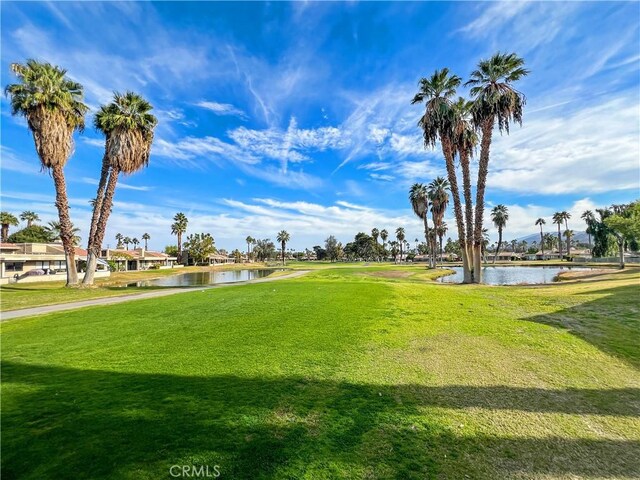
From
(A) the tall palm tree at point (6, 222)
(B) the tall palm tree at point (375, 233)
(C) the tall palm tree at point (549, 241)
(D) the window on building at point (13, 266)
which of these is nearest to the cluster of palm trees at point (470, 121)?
(D) the window on building at point (13, 266)

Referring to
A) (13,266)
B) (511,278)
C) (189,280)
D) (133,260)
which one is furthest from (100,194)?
(133,260)

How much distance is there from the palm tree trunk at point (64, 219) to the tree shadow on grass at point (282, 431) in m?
25.3

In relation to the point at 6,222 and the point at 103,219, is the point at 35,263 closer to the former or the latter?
the point at 103,219

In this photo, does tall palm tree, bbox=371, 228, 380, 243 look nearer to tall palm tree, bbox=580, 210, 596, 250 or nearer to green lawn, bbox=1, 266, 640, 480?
tall palm tree, bbox=580, 210, 596, 250

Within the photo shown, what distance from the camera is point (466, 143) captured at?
2731 centimetres

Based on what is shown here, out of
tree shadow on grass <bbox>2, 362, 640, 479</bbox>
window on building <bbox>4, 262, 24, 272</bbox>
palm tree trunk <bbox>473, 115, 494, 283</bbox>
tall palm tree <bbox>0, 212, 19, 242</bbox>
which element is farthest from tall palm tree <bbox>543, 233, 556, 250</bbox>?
A: tall palm tree <bbox>0, 212, 19, 242</bbox>

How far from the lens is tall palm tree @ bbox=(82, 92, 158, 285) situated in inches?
1041

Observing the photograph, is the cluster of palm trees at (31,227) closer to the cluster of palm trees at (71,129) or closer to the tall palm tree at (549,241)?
the cluster of palm trees at (71,129)

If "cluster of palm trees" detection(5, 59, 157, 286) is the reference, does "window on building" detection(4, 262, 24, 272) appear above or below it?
below

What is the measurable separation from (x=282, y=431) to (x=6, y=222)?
90.4 meters

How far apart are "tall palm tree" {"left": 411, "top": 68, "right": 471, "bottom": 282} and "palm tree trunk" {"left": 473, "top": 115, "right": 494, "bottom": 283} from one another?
78 centimetres

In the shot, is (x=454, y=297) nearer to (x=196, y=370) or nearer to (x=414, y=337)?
(x=414, y=337)

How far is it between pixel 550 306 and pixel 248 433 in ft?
43.0

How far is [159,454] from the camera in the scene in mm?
3359
